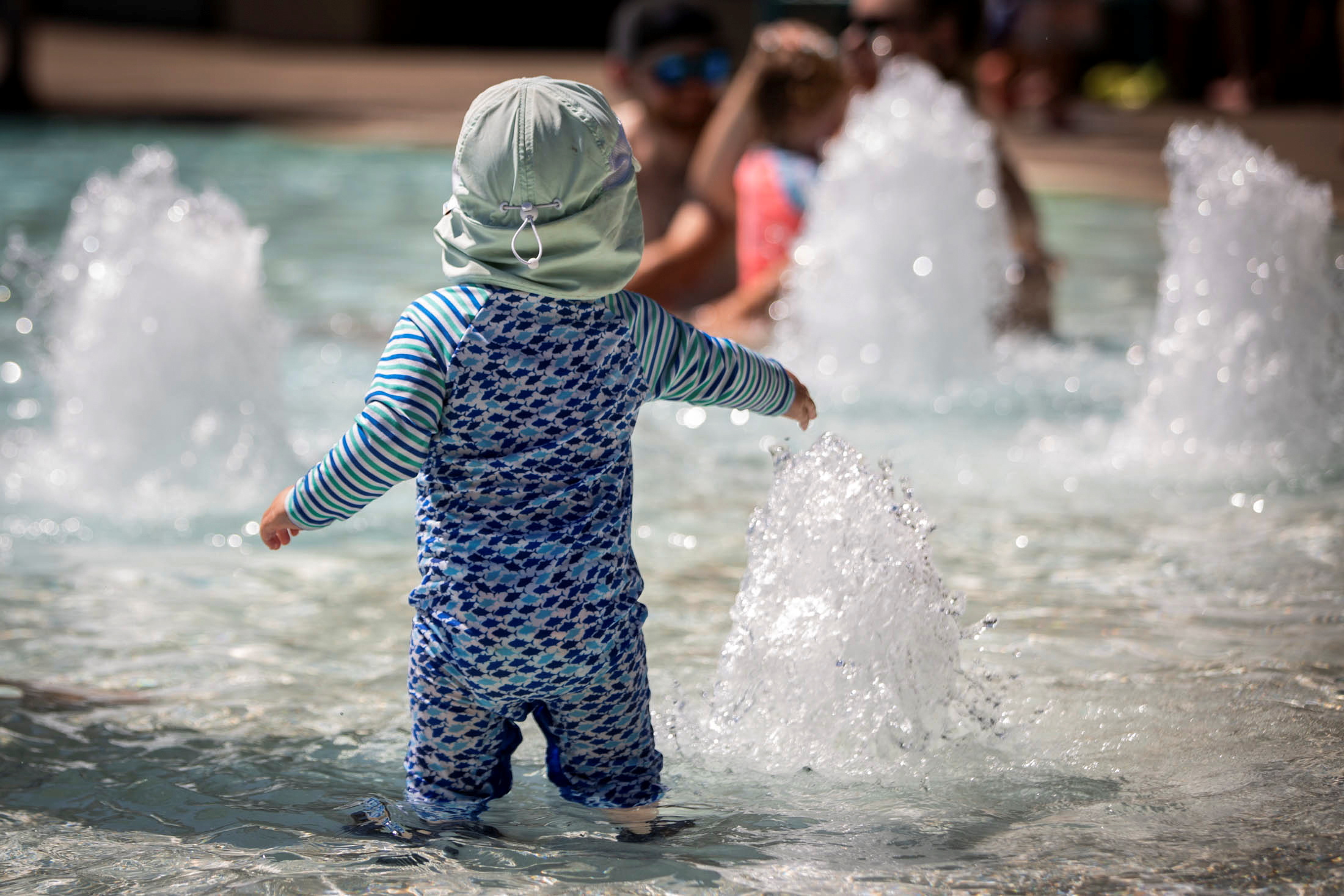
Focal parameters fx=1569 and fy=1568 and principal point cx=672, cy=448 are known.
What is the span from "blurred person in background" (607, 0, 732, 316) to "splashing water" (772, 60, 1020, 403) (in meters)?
0.45

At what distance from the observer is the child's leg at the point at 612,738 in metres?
2.12

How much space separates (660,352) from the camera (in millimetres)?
2125

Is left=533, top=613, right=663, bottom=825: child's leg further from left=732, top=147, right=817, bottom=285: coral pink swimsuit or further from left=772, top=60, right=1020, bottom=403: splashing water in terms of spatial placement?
left=732, top=147, right=817, bottom=285: coral pink swimsuit

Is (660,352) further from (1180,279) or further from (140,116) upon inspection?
(140,116)

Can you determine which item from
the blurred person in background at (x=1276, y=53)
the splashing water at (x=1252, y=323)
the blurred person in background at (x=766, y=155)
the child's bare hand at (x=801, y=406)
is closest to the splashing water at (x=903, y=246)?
the blurred person in background at (x=766, y=155)

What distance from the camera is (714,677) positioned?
9.21 feet

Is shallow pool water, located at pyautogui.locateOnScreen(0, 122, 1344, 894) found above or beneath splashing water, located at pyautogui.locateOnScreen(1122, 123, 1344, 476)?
beneath

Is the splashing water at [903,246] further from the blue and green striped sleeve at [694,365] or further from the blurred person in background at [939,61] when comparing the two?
Result: the blue and green striped sleeve at [694,365]

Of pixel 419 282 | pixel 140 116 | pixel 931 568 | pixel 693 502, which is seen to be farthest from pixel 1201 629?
pixel 140 116

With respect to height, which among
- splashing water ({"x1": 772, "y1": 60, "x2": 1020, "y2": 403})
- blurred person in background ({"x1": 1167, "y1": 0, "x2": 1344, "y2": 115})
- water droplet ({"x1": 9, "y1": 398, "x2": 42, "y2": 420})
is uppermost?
blurred person in background ({"x1": 1167, "y1": 0, "x2": 1344, "y2": 115})

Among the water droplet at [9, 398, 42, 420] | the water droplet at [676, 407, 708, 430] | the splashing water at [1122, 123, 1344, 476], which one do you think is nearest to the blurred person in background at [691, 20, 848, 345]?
the water droplet at [676, 407, 708, 430]

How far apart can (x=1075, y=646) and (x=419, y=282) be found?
4990 mm

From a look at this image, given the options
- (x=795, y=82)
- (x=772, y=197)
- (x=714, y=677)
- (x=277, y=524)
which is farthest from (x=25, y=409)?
(x=277, y=524)

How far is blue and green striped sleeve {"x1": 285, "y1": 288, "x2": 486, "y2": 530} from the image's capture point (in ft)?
6.44
